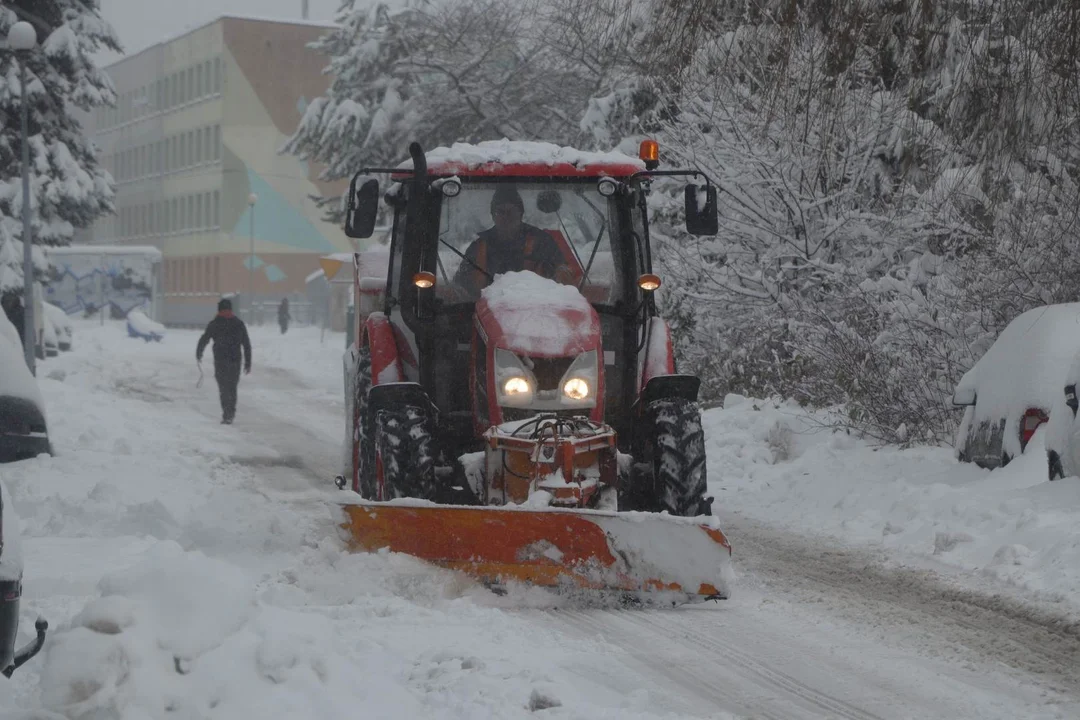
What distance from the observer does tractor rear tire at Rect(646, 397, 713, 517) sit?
7574 mm

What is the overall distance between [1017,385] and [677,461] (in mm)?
3380

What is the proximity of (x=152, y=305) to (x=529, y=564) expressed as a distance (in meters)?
55.3

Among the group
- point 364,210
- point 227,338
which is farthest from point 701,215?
point 227,338

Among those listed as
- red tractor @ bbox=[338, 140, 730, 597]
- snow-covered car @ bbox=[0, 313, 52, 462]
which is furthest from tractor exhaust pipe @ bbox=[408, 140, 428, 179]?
snow-covered car @ bbox=[0, 313, 52, 462]

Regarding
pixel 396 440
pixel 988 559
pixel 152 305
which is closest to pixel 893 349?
pixel 988 559

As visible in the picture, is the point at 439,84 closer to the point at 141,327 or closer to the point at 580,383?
the point at 580,383

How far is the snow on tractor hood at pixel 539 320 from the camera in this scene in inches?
289

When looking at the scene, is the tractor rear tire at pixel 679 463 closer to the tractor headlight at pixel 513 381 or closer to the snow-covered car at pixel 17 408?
the tractor headlight at pixel 513 381

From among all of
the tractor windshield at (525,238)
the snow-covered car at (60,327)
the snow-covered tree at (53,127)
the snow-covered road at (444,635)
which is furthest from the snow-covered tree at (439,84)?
the snow-covered road at (444,635)

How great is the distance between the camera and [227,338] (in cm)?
1886

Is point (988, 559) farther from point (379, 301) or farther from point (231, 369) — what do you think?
point (231, 369)

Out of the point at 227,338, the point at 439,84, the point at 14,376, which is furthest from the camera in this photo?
the point at 439,84

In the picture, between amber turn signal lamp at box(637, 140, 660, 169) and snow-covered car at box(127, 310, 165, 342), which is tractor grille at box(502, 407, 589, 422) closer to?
amber turn signal lamp at box(637, 140, 660, 169)

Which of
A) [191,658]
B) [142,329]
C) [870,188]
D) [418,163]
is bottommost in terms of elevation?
[191,658]
